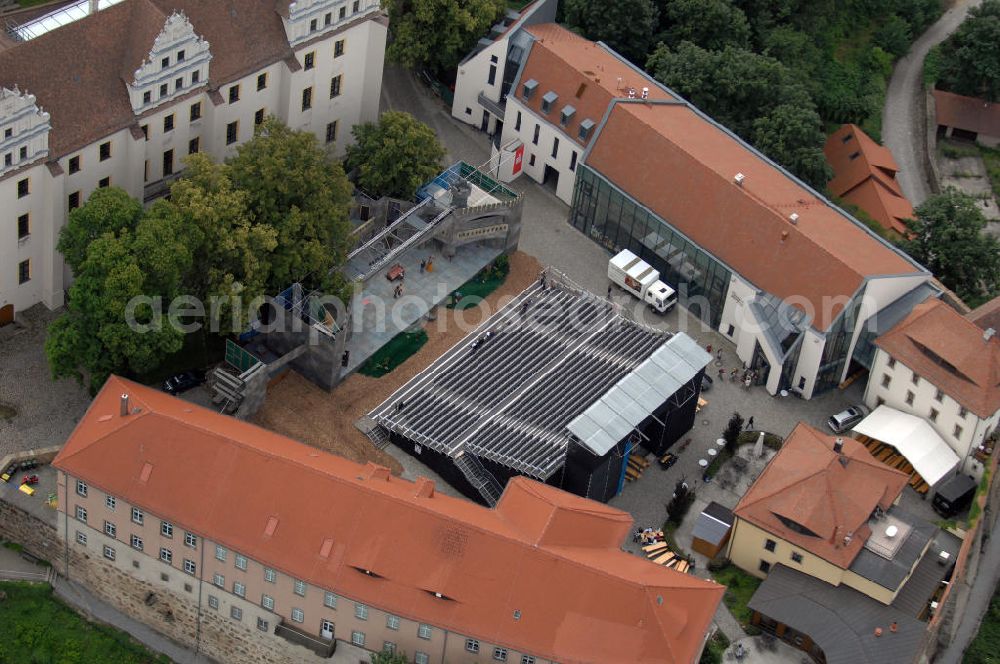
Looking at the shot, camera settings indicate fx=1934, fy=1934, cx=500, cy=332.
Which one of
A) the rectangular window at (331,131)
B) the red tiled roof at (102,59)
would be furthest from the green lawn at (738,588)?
the red tiled roof at (102,59)

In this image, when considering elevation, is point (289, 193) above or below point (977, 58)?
above

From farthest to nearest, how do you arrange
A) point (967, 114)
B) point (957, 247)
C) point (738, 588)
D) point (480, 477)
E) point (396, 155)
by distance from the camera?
point (967, 114)
point (957, 247)
point (396, 155)
point (480, 477)
point (738, 588)

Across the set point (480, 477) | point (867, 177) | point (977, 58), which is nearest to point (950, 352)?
point (480, 477)

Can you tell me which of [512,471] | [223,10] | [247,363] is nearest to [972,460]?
[512,471]

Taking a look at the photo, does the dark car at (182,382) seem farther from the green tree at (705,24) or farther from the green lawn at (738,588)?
the green tree at (705,24)

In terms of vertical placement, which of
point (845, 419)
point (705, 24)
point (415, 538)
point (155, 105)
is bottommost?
point (845, 419)

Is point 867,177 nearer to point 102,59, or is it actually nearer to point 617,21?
point 617,21
